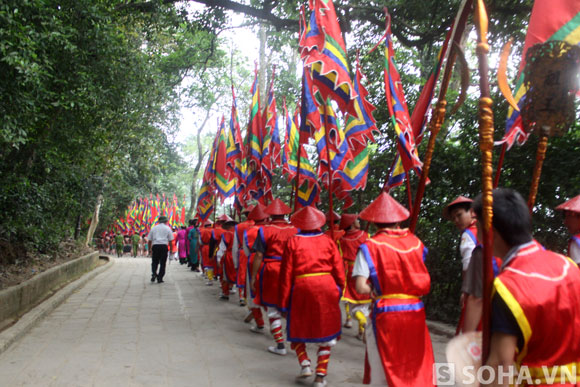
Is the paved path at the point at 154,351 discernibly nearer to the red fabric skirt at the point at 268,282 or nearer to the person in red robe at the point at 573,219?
the red fabric skirt at the point at 268,282

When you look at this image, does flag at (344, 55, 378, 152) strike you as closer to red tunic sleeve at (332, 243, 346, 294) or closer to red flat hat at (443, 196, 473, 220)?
red tunic sleeve at (332, 243, 346, 294)

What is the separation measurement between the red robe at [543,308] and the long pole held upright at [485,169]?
0.29 feet

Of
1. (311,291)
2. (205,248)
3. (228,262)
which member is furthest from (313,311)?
(205,248)

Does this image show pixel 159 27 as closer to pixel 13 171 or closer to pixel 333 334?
pixel 13 171

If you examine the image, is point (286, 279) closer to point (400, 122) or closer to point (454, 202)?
point (454, 202)

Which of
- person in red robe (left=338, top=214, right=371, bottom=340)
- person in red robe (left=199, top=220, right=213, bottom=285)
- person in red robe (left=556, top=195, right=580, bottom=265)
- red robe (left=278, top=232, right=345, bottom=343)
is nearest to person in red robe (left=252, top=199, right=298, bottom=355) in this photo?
person in red robe (left=338, top=214, right=371, bottom=340)

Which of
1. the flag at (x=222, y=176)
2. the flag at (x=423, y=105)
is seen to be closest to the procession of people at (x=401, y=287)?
the flag at (x=423, y=105)

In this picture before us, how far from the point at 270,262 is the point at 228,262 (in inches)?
173

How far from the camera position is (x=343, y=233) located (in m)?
9.12

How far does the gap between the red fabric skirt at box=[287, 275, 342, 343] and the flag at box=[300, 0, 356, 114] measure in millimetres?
2306

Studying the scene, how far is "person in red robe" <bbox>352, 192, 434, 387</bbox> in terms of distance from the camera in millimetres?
3938

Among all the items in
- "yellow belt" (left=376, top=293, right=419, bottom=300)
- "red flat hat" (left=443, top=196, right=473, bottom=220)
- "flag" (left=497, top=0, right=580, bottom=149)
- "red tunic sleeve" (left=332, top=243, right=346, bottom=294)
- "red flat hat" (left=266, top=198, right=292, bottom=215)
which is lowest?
"yellow belt" (left=376, top=293, right=419, bottom=300)

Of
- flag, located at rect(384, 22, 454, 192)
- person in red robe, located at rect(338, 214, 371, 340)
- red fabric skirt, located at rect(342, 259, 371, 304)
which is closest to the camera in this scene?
flag, located at rect(384, 22, 454, 192)

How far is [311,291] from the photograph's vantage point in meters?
5.58
